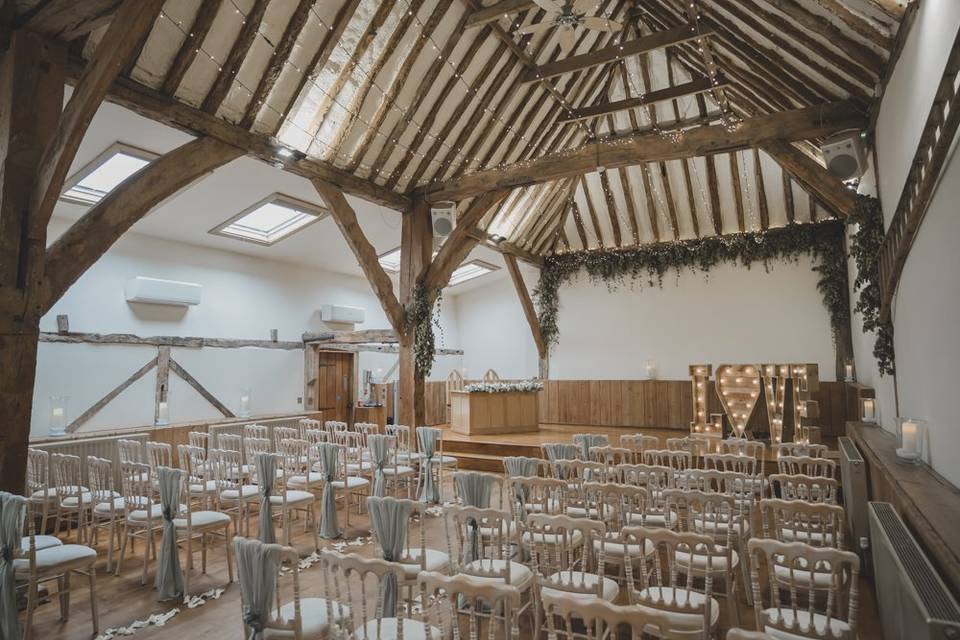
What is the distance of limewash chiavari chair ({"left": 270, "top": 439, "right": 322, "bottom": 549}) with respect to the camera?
17.7 ft

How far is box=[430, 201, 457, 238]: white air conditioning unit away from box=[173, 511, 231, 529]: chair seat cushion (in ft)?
17.8

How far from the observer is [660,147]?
7.45 metres

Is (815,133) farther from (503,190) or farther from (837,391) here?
(837,391)

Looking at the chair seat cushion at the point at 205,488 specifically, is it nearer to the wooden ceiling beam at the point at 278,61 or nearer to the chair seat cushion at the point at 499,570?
the chair seat cushion at the point at 499,570

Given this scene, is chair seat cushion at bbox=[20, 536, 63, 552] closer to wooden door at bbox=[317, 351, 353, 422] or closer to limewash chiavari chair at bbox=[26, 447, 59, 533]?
limewash chiavari chair at bbox=[26, 447, 59, 533]

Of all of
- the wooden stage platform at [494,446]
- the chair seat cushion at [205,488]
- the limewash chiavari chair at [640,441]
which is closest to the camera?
the chair seat cushion at [205,488]

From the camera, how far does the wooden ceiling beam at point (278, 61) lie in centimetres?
591

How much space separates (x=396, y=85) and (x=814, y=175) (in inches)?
205

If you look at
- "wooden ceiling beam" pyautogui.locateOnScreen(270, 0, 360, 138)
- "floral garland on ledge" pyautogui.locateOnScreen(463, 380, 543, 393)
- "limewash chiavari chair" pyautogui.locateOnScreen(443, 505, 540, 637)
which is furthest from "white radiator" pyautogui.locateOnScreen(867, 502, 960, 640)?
"floral garland on ledge" pyautogui.locateOnScreen(463, 380, 543, 393)

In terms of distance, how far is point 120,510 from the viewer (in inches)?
Answer: 212

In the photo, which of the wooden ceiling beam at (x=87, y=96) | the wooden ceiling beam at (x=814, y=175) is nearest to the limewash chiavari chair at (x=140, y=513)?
the wooden ceiling beam at (x=87, y=96)

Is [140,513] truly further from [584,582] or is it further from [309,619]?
[584,582]

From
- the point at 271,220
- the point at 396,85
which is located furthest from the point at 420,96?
the point at 271,220

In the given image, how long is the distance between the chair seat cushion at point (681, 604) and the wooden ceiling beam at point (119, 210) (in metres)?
4.88
